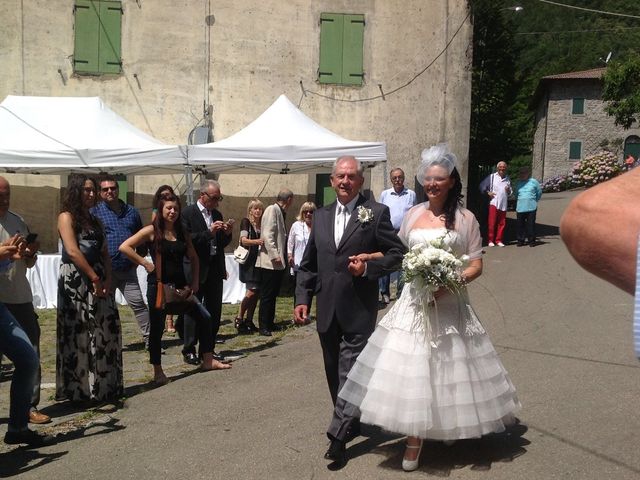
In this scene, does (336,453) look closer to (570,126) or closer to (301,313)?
(301,313)

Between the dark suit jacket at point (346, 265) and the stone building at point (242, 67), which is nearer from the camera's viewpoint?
the dark suit jacket at point (346, 265)

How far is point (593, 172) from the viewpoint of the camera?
131 feet

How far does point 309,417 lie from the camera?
656 cm

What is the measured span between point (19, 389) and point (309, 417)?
2.28m

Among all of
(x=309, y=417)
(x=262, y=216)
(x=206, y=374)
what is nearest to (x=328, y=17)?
(x=262, y=216)

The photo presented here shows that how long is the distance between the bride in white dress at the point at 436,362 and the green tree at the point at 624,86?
67.6 feet

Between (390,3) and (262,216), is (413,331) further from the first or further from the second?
(390,3)

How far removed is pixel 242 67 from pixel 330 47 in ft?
7.20

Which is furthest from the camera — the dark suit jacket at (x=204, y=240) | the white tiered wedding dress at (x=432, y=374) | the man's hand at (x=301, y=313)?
the dark suit jacket at (x=204, y=240)

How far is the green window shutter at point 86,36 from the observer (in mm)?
18859

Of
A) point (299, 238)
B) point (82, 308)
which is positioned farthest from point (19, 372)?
point (299, 238)

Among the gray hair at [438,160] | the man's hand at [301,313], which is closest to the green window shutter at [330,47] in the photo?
the man's hand at [301,313]

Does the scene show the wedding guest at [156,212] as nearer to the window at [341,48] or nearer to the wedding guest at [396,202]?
the wedding guest at [396,202]

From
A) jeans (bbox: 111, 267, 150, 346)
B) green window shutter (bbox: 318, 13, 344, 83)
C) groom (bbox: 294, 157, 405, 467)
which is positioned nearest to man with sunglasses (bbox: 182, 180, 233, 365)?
jeans (bbox: 111, 267, 150, 346)
